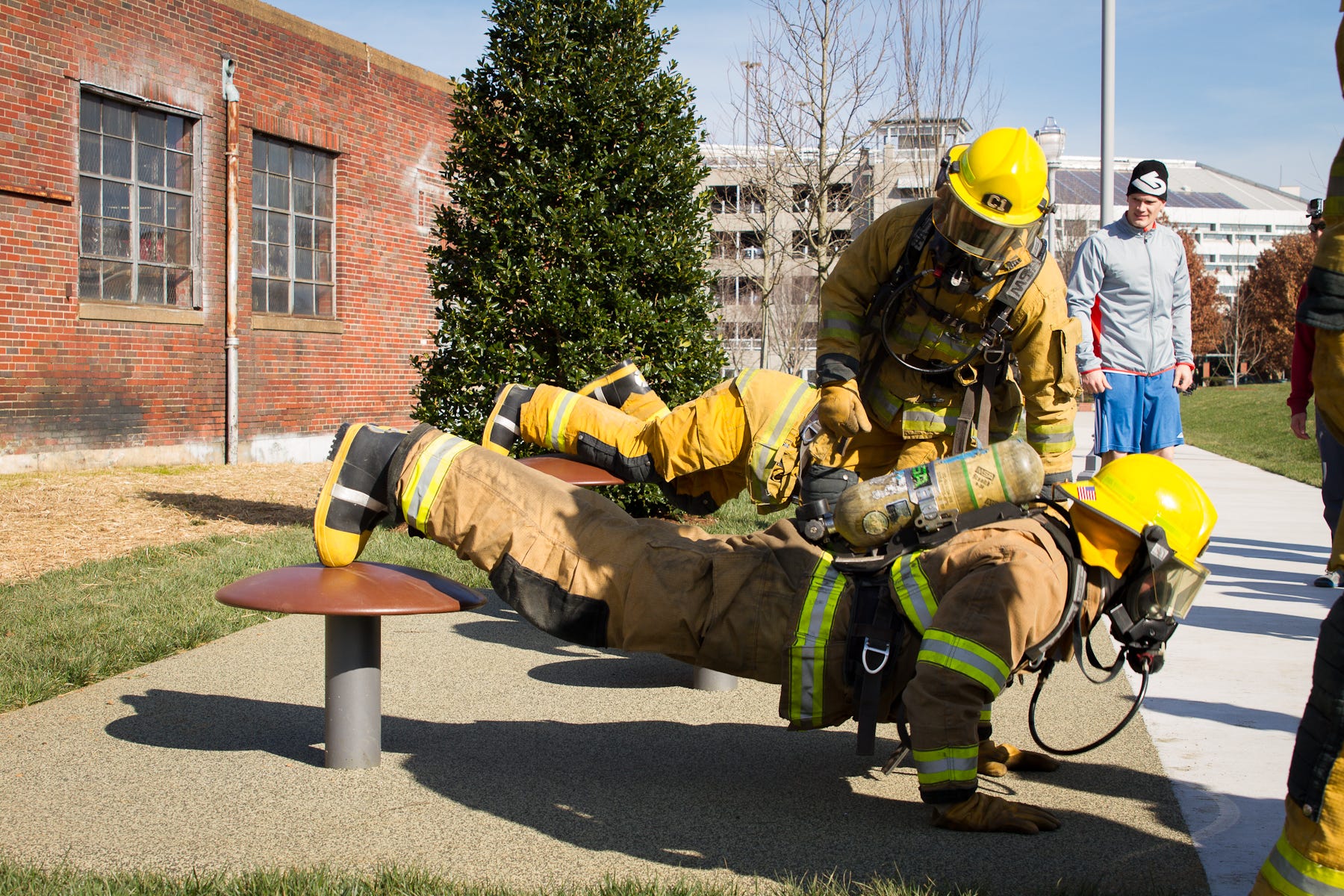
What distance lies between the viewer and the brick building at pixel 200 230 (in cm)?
1093

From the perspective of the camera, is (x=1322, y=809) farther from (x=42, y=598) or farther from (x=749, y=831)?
(x=42, y=598)

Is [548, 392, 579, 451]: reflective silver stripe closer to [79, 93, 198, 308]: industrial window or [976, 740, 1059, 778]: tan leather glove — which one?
[976, 740, 1059, 778]: tan leather glove

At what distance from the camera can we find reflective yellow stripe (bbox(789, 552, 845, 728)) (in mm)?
3115

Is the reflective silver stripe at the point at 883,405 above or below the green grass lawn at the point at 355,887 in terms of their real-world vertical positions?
above

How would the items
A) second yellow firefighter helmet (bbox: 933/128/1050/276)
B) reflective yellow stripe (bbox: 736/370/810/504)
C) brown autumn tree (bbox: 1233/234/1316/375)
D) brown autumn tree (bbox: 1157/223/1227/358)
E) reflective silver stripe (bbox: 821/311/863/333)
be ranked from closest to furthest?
second yellow firefighter helmet (bbox: 933/128/1050/276) < reflective yellow stripe (bbox: 736/370/810/504) < reflective silver stripe (bbox: 821/311/863/333) < brown autumn tree (bbox: 1233/234/1316/375) < brown autumn tree (bbox: 1157/223/1227/358)

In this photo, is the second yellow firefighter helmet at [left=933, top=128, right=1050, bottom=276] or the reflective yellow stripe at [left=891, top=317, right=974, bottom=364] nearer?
the second yellow firefighter helmet at [left=933, top=128, right=1050, bottom=276]

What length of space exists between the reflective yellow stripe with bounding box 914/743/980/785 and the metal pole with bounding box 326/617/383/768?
1.76m

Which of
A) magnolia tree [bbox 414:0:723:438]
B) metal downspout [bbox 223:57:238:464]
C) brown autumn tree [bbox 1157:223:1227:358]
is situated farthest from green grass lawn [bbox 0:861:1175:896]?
brown autumn tree [bbox 1157:223:1227:358]

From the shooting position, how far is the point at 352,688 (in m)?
3.57

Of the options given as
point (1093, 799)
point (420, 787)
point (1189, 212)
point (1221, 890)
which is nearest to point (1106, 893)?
point (1221, 890)

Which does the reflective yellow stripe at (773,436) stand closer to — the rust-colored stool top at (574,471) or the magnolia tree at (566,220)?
the rust-colored stool top at (574,471)

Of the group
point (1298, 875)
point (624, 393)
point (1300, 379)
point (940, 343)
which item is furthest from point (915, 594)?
point (1300, 379)

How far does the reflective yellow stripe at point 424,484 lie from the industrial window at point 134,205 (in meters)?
9.84

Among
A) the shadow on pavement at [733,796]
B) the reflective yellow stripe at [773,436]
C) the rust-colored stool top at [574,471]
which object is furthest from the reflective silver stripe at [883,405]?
the shadow on pavement at [733,796]
